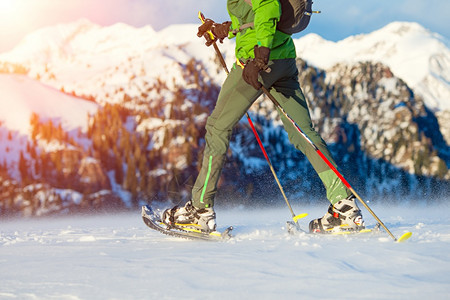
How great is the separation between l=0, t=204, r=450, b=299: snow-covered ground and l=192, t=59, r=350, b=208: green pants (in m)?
0.50

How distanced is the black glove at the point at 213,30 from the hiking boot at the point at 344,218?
1.76 metres

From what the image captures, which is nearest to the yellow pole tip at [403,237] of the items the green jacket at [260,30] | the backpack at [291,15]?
the green jacket at [260,30]

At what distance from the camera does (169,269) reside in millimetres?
2014

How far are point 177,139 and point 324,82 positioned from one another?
18615 millimetres

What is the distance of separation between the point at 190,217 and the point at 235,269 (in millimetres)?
1420

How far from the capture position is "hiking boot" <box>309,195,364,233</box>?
10.9 feet

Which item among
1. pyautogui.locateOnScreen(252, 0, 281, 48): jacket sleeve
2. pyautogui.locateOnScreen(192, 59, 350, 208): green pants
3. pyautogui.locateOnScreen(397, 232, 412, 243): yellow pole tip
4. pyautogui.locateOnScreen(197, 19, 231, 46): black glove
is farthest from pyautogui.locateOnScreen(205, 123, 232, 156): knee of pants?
pyautogui.locateOnScreen(397, 232, 412, 243): yellow pole tip

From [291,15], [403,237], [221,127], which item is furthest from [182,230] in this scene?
[291,15]

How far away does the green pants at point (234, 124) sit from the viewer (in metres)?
3.28

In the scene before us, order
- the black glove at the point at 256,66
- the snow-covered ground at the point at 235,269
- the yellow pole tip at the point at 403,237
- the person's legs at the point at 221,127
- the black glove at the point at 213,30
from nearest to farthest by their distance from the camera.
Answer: the snow-covered ground at the point at 235,269, the yellow pole tip at the point at 403,237, the black glove at the point at 256,66, the person's legs at the point at 221,127, the black glove at the point at 213,30

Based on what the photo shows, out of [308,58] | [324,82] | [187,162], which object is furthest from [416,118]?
[187,162]

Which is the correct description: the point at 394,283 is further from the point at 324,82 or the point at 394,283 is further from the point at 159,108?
the point at 324,82

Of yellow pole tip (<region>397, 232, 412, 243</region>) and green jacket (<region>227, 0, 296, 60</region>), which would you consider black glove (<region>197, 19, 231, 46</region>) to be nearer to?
green jacket (<region>227, 0, 296, 60</region>)

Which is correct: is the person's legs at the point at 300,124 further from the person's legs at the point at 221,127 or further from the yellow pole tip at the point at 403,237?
the yellow pole tip at the point at 403,237
